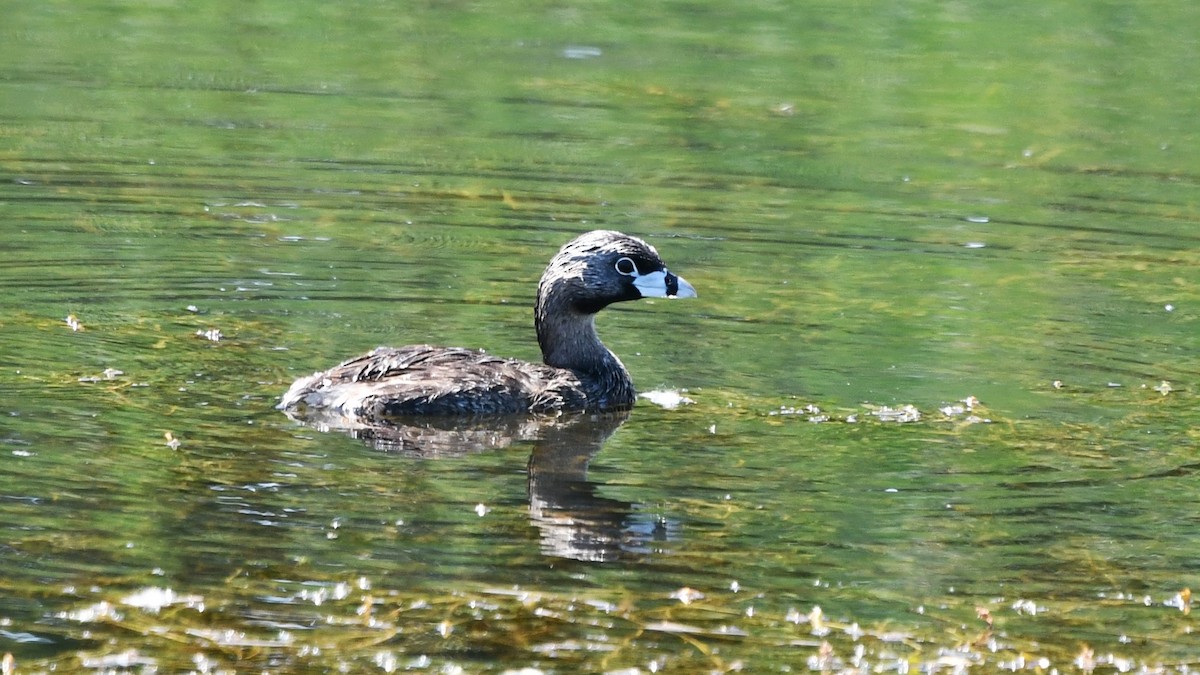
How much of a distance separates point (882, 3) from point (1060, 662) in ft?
55.1

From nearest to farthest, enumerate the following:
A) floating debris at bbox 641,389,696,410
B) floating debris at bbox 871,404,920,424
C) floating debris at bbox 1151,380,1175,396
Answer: floating debris at bbox 871,404,920,424
floating debris at bbox 641,389,696,410
floating debris at bbox 1151,380,1175,396

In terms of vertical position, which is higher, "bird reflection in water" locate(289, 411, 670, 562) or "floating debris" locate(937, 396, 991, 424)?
"bird reflection in water" locate(289, 411, 670, 562)

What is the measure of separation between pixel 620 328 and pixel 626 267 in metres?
1.33

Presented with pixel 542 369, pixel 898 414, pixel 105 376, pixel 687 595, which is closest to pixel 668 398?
pixel 542 369

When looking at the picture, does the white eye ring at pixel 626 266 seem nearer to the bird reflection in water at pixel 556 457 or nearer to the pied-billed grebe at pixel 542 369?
the pied-billed grebe at pixel 542 369

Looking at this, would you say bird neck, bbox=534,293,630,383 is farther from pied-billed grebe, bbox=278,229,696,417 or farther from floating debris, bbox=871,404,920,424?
floating debris, bbox=871,404,920,424

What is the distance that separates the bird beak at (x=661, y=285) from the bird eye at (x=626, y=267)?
0.18 feet

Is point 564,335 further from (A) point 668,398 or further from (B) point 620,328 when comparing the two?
(B) point 620,328

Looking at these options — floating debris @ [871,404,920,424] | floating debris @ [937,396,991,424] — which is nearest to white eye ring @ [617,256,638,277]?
floating debris @ [871,404,920,424]

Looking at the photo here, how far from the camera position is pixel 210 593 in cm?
750

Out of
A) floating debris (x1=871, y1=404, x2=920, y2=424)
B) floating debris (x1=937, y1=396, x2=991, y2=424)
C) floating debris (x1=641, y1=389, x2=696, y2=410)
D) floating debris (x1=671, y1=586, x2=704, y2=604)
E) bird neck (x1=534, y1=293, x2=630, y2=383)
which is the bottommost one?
floating debris (x1=641, y1=389, x2=696, y2=410)

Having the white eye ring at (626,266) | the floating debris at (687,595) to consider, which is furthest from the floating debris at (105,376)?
the floating debris at (687,595)

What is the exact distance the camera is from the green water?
24.7 ft

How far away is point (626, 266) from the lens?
457 inches
